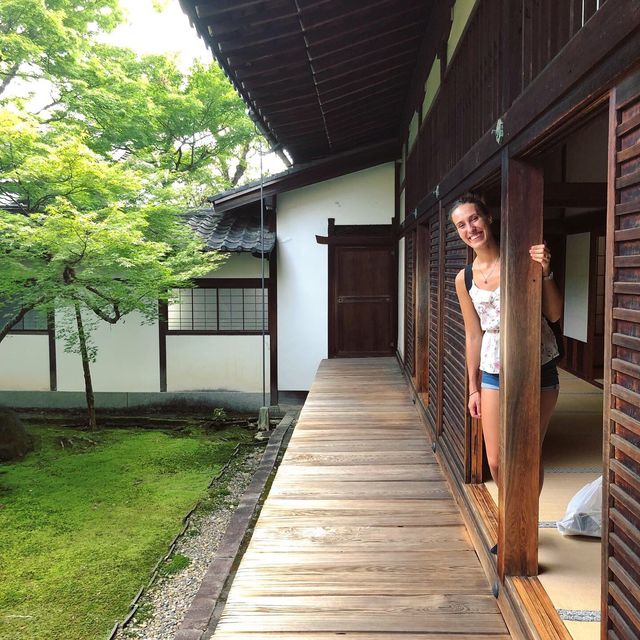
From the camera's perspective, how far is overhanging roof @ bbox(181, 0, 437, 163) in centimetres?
335

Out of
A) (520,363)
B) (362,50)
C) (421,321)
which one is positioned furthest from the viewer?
(421,321)

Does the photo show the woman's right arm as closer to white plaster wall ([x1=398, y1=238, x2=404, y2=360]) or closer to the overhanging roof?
the overhanging roof

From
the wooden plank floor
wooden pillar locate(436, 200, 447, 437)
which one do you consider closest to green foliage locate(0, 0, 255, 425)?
the wooden plank floor

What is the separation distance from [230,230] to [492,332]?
6284mm

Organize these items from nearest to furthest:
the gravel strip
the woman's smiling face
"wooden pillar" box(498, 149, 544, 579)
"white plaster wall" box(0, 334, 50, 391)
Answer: "wooden pillar" box(498, 149, 544, 579)
the woman's smiling face
the gravel strip
"white plaster wall" box(0, 334, 50, 391)

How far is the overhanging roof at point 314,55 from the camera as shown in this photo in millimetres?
3350

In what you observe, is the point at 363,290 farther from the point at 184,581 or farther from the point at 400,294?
the point at 184,581

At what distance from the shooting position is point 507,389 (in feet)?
6.19

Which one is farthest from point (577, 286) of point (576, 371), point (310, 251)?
point (310, 251)

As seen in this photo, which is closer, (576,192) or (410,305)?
(576,192)

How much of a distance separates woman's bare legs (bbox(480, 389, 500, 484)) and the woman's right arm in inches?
6.8

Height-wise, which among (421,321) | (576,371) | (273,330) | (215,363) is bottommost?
(215,363)

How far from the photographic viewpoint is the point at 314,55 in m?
4.06

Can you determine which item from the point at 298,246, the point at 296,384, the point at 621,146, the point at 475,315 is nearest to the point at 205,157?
the point at 298,246
